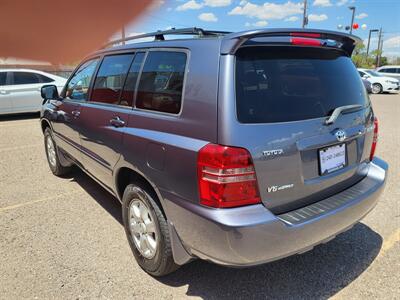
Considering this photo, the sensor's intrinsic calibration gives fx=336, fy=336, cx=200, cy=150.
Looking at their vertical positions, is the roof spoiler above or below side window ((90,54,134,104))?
above

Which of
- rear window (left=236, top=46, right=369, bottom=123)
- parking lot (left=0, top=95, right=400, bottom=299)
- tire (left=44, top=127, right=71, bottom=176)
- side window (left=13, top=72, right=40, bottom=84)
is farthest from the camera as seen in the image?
side window (left=13, top=72, right=40, bottom=84)


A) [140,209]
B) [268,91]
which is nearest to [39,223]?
[140,209]

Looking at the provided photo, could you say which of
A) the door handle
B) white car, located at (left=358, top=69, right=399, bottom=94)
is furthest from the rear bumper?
white car, located at (left=358, top=69, right=399, bottom=94)

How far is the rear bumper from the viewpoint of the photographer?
6.24 feet

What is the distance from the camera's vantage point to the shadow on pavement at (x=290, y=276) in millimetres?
2486

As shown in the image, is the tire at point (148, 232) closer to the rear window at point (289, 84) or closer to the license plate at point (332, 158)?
the rear window at point (289, 84)

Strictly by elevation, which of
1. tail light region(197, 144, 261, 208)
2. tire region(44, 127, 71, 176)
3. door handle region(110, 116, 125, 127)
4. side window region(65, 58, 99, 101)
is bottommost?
tire region(44, 127, 71, 176)

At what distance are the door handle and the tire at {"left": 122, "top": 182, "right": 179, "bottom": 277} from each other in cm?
51

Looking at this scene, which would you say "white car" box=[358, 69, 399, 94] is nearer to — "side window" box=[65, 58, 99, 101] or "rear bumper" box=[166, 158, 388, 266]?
"side window" box=[65, 58, 99, 101]

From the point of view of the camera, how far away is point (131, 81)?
9.41ft

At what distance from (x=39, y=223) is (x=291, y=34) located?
3121mm

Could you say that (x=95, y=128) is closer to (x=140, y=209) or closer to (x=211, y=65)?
(x=140, y=209)

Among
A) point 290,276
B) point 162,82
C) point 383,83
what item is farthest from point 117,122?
point 383,83

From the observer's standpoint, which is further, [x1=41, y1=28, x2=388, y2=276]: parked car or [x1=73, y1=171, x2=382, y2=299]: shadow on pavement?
[x1=73, y1=171, x2=382, y2=299]: shadow on pavement
